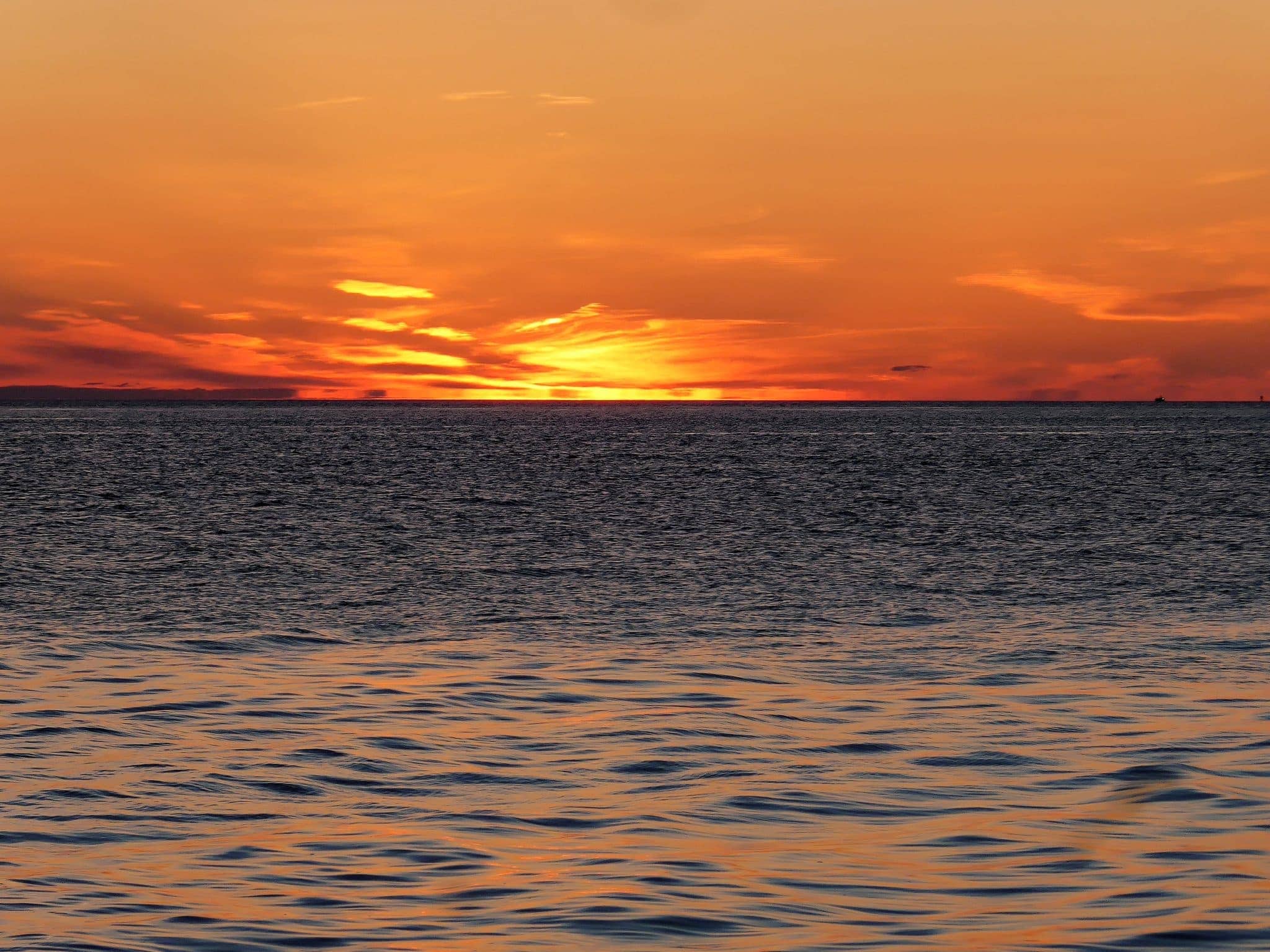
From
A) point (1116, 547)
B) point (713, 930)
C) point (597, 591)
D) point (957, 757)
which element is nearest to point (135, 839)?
point (713, 930)

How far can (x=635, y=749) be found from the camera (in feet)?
51.7

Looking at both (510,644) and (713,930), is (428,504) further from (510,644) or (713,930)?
(713,930)

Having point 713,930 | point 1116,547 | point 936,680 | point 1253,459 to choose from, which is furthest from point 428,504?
point 1253,459

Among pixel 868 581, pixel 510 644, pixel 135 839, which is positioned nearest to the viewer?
pixel 135 839

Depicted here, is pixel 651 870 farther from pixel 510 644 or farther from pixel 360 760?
pixel 510 644

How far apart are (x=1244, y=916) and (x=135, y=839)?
27.9 feet

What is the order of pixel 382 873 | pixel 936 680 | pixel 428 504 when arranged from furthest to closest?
pixel 428 504 < pixel 936 680 < pixel 382 873

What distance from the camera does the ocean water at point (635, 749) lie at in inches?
407

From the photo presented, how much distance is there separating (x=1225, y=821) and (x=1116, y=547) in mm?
32388

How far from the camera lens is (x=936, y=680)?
65.9 feet

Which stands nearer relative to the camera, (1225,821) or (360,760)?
(1225,821)

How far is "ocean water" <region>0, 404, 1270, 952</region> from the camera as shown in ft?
33.9

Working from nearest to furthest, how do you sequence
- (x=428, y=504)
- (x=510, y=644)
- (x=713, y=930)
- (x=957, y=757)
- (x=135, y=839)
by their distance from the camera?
(x=713, y=930)
(x=135, y=839)
(x=957, y=757)
(x=510, y=644)
(x=428, y=504)

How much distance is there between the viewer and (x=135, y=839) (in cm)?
1219
